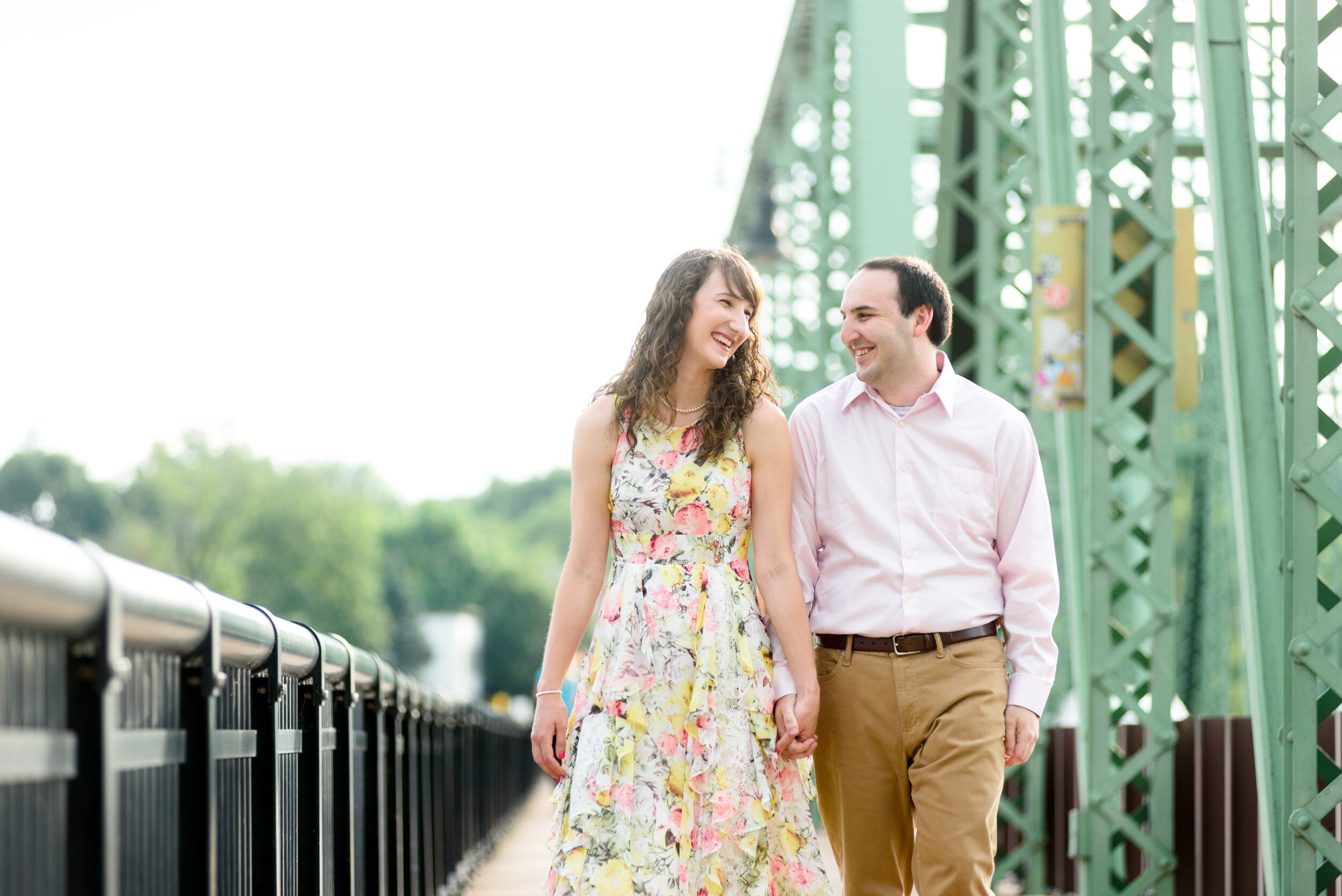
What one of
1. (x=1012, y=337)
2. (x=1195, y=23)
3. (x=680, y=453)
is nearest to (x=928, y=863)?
(x=680, y=453)

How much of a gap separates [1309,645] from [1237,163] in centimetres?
171

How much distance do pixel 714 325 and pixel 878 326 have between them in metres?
0.53

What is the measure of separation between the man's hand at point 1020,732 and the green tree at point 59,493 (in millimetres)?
81829

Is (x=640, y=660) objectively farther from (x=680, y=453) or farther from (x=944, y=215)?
(x=944, y=215)

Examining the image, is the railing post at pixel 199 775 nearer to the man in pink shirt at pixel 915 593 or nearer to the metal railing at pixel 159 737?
the metal railing at pixel 159 737

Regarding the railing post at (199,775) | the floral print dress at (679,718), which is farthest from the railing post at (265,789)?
the floral print dress at (679,718)

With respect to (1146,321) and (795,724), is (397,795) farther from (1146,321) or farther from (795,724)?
(1146,321)

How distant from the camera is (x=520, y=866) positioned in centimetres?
1033

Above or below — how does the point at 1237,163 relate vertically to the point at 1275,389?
above

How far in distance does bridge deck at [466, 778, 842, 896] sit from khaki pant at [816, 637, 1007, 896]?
1468 mm

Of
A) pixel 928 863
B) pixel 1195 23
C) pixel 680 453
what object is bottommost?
pixel 928 863

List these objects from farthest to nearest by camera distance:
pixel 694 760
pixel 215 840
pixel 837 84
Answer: pixel 837 84, pixel 694 760, pixel 215 840

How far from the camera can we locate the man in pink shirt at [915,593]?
375cm

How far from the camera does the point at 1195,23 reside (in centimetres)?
523
